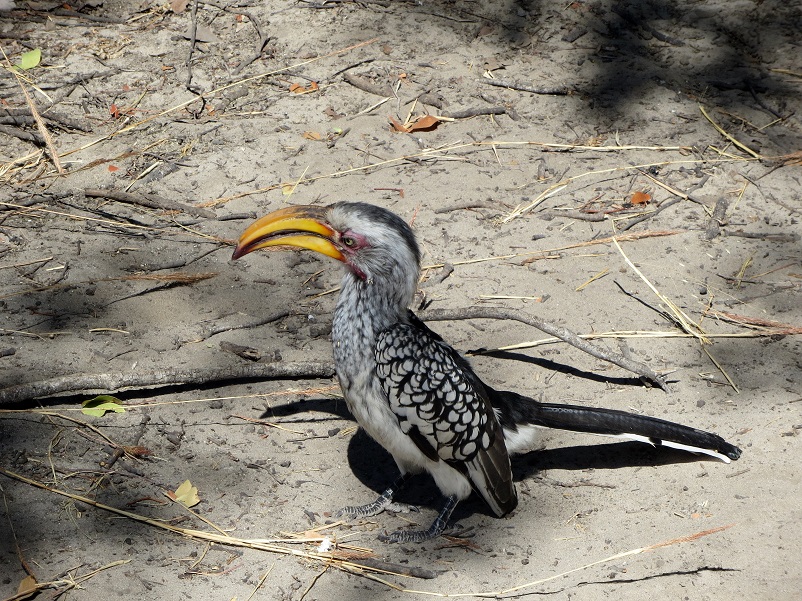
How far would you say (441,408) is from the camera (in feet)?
11.8

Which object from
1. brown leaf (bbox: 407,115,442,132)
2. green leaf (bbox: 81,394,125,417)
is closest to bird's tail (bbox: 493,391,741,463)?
green leaf (bbox: 81,394,125,417)

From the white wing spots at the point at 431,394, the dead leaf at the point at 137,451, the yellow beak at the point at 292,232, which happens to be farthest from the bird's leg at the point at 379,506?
the yellow beak at the point at 292,232

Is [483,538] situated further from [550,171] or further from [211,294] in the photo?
[550,171]

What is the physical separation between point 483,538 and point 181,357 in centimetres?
178

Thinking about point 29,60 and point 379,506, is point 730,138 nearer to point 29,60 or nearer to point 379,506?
point 379,506

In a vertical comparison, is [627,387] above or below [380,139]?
below

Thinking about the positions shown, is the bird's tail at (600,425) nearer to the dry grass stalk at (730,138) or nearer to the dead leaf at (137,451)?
the dead leaf at (137,451)

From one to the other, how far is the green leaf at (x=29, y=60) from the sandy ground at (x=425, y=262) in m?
0.08

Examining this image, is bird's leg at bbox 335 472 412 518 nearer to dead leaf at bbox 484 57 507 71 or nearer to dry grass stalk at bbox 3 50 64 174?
dry grass stalk at bbox 3 50 64 174

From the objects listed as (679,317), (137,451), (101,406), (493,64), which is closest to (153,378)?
(101,406)

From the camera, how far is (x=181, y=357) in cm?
436

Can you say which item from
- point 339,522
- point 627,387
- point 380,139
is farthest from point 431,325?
point 380,139

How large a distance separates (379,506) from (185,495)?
0.86 meters

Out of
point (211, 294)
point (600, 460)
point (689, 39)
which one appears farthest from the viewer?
point (689, 39)
